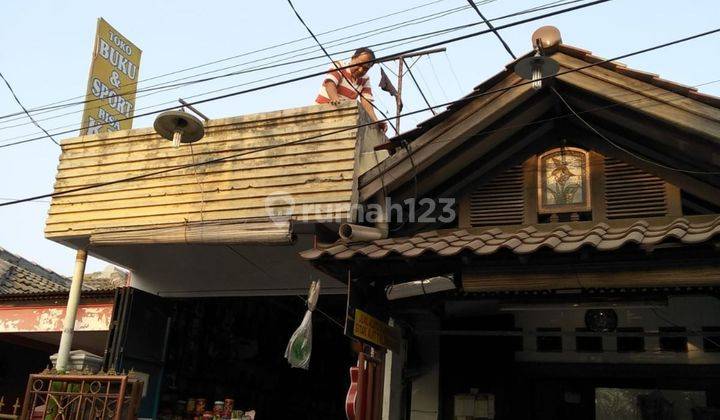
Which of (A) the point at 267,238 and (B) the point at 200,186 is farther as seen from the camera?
(B) the point at 200,186

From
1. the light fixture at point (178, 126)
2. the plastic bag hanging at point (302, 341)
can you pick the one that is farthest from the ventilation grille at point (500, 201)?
the light fixture at point (178, 126)

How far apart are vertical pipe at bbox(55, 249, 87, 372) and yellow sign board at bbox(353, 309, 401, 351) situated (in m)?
6.26

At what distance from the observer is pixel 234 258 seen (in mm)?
11922

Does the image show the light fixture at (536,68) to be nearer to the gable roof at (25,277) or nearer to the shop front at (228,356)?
the shop front at (228,356)

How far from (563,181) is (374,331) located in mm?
3129

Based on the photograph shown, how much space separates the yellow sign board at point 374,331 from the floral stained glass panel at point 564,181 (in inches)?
102

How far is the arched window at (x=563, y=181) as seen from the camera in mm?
8516

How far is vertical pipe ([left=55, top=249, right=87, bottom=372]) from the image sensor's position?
1177 cm

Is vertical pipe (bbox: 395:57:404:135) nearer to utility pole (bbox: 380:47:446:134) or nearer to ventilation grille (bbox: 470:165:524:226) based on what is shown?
utility pole (bbox: 380:47:446:134)

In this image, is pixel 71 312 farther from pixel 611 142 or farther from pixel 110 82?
pixel 611 142

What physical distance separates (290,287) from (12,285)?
990 centimetres

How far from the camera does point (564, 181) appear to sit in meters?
8.67

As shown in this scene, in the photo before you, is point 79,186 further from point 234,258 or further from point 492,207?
point 492,207

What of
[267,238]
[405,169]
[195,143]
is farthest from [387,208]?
[195,143]
